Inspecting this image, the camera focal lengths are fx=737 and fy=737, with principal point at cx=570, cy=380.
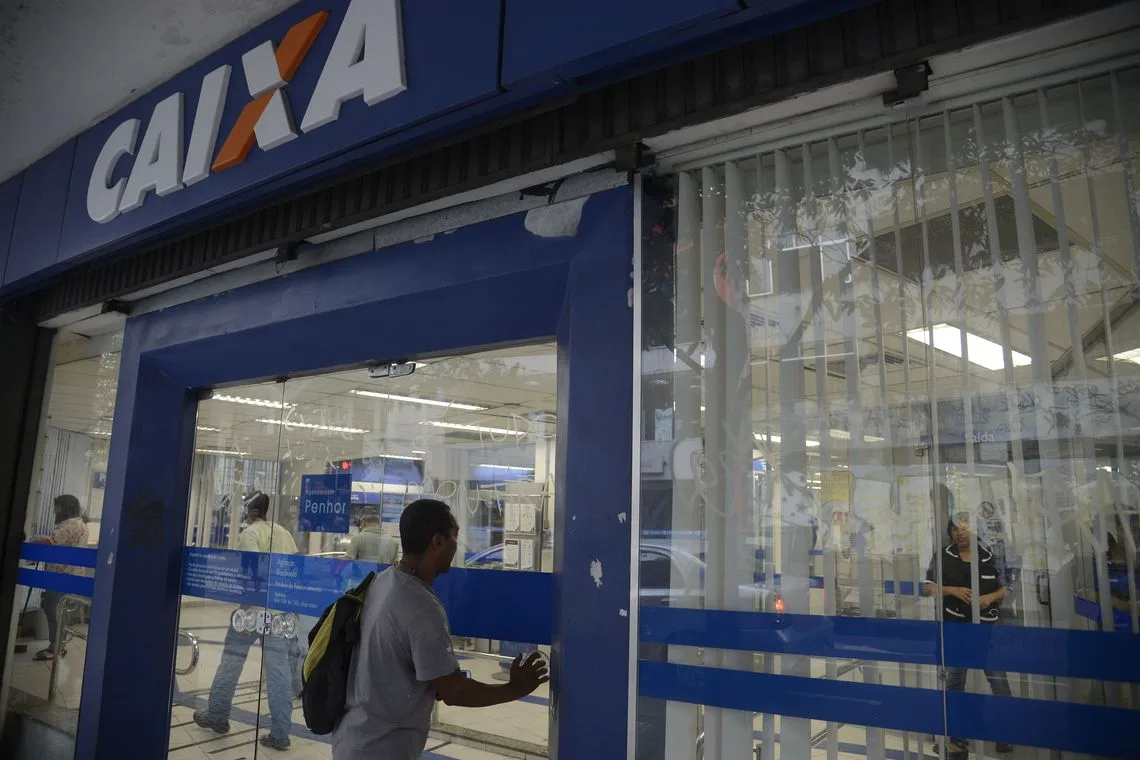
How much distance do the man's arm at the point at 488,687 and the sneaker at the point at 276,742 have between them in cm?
192

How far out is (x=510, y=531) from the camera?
299 centimetres

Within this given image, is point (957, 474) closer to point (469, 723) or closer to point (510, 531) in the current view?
point (510, 531)

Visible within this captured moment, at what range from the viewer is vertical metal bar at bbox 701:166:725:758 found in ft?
6.64

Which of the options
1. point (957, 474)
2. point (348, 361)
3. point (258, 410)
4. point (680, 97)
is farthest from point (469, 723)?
point (680, 97)

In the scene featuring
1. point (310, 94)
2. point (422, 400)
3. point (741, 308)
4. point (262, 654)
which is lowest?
point (262, 654)

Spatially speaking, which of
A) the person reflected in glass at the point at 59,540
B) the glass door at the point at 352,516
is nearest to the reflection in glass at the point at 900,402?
the glass door at the point at 352,516

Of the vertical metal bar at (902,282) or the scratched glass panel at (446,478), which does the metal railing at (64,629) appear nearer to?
the scratched glass panel at (446,478)

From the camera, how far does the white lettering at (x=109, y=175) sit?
3248 mm

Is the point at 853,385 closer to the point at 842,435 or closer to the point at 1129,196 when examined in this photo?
the point at 842,435

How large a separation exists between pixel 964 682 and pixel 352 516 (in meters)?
2.68

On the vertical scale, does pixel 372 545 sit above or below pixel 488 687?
above

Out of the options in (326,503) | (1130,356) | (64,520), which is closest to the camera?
(1130,356)

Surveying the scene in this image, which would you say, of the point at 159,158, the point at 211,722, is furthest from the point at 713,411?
the point at 211,722

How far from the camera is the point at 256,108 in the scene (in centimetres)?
269
